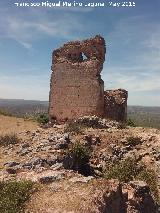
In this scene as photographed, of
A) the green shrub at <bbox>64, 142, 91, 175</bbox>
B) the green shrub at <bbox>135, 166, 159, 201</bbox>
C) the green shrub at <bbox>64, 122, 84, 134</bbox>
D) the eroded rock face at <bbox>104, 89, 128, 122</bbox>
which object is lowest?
the green shrub at <bbox>135, 166, 159, 201</bbox>

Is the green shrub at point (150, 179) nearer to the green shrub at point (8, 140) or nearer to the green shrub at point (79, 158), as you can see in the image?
the green shrub at point (79, 158)

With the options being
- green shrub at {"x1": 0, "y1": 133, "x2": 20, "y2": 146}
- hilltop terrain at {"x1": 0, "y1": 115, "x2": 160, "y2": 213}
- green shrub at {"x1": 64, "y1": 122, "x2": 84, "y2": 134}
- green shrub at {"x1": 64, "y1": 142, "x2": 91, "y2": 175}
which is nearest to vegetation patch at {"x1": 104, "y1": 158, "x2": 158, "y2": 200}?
hilltop terrain at {"x1": 0, "y1": 115, "x2": 160, "y2": 213}

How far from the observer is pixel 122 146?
17734mm

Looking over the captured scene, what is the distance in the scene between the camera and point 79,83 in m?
19.9

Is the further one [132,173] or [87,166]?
[87,166]

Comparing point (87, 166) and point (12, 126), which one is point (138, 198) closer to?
point (87, 166)

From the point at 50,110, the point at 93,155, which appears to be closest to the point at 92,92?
the point at 50,110

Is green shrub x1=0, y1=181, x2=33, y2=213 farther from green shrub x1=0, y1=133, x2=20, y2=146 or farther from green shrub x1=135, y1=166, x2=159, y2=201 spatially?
green shrub x1=0, y1=133, x2=20, y2=146

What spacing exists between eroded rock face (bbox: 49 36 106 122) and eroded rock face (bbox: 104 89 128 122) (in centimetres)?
73

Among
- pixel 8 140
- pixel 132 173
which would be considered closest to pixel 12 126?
pixel 8 140

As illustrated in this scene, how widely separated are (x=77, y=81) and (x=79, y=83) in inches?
6.0

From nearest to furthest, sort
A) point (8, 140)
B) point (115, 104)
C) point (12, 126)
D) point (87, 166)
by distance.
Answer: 1. point (87, 166)
2. point (8, 140)
3. point (115, 104)
4. point (12, 126)

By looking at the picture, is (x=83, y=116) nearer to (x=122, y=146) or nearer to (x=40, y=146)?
(x=122, y=146)

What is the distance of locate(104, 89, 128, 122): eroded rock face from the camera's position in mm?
20719
